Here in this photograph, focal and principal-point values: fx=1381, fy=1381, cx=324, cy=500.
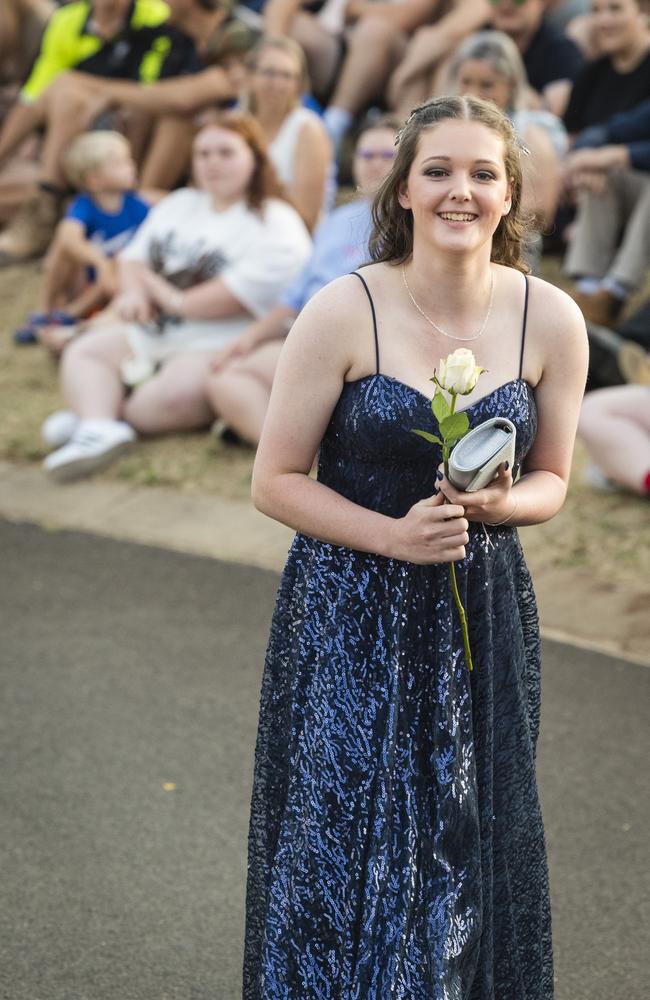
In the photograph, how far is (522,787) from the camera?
264 centimetres

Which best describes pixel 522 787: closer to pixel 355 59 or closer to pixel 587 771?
pixel 587 771

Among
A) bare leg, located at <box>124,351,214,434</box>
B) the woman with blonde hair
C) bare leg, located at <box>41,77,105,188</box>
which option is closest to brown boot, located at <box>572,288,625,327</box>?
the woman with blonde hair

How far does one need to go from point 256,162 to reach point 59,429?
171 centimetres

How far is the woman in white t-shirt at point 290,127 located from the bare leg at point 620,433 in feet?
9.10

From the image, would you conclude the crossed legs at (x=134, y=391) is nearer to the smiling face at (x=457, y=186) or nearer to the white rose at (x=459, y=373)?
the smiling face at (x=457, y=186)

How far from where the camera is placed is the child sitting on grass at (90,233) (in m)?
8.27

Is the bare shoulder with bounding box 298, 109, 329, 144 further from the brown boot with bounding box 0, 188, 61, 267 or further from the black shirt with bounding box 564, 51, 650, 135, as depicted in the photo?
the brown boot with bounding box 0, 188, 61, 267

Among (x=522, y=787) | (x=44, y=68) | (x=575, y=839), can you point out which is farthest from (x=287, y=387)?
(x=44, y=68)

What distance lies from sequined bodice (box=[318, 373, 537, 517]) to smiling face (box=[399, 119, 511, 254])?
0.89 ft

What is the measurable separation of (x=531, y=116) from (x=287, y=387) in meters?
5.69

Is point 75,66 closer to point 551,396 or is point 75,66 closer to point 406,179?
point 406,179

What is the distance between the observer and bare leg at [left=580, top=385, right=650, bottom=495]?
588cm

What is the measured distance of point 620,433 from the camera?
591cm

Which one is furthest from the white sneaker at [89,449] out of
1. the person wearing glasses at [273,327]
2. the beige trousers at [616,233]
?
the beige trousers at [616,233]
